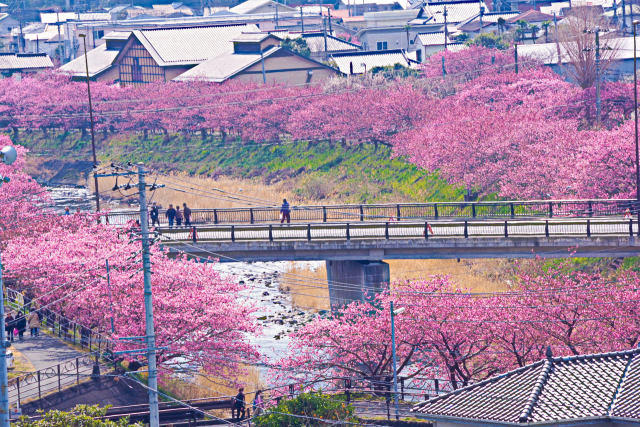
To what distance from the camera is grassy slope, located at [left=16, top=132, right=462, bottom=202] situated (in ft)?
239

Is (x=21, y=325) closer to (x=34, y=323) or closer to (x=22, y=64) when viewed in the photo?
(x=34, y=323)

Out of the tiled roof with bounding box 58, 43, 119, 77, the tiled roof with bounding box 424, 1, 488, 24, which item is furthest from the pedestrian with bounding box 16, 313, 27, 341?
the tiled roof with bounding box 424, 1, 488, 24

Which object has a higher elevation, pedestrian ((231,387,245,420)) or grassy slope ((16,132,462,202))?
grassy slope ((16,132,462,202))

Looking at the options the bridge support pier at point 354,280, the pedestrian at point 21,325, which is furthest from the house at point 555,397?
the pedestrian at point 21,325

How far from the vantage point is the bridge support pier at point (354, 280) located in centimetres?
4597

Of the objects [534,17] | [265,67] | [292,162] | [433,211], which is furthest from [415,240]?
[534,17]

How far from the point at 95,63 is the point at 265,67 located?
2566cm

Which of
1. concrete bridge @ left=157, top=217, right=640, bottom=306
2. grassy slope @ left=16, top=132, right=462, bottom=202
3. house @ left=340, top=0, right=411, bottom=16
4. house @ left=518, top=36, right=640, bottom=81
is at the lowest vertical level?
concrete bridge @ left=157, top=217, right=640, bottom=306

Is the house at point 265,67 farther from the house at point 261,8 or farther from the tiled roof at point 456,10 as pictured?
the house at point 261,8

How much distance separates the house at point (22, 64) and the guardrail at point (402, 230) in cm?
7761

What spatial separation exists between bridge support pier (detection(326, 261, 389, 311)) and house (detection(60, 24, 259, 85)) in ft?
206

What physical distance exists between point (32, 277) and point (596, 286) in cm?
2259

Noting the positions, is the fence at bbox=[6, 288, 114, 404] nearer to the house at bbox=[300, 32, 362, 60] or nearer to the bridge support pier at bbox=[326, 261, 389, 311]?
the bridge support pier at bbox=[326, 261, 389, 311]

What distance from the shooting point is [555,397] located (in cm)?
2348
